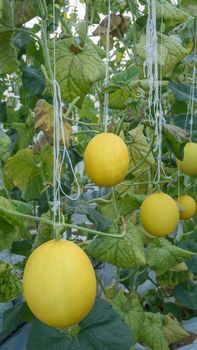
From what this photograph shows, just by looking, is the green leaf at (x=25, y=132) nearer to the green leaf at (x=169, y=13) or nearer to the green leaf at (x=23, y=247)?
the green leaf at (x=23, y=247)

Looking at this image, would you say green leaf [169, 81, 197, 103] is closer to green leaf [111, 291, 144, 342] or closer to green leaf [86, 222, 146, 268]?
green leaf [86, 222, 146, 268]

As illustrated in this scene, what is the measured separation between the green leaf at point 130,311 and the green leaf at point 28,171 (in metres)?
0.45

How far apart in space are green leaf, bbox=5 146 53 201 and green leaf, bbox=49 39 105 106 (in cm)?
21

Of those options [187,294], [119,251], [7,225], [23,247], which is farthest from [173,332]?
[7,225]

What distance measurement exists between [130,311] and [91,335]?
0.47 meters

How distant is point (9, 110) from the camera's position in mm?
1965

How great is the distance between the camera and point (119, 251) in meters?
1.09

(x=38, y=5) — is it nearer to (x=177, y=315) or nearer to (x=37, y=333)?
(x=37, y=333)

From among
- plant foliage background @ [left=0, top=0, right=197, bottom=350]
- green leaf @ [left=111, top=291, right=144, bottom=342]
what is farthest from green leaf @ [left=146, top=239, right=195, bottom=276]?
green leaf @ [left=111, top=291, right=144, bottom=342]

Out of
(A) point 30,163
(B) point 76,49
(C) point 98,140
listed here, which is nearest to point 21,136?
(A) point 30,163

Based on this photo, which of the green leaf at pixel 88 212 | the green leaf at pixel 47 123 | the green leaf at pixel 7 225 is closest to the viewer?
the green leaf at pixel 7 225

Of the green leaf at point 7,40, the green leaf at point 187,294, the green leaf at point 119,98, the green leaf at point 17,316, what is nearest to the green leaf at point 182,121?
the green leaf at point 119,98

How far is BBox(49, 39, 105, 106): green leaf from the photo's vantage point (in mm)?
1021

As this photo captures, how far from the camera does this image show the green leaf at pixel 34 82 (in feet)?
4.35
